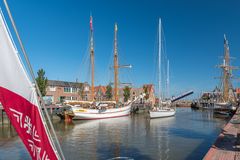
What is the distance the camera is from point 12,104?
2.87 metres

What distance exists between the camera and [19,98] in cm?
291

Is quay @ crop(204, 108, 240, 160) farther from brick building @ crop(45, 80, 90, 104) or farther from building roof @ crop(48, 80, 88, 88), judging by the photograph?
building roof @ crop(48, 80, 88, 88)

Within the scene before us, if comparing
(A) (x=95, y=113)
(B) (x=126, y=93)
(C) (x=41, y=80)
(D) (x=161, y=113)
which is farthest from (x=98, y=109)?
(B) (x=126, y=93)

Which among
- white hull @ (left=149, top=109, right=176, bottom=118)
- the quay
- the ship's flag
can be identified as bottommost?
white hull @ (left=149, top=109, right=176, bottom=118)

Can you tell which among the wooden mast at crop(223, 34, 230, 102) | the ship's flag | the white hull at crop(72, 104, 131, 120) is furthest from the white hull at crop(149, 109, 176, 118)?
the ship's flag

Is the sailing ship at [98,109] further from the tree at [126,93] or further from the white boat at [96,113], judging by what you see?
the tree at [126,93]

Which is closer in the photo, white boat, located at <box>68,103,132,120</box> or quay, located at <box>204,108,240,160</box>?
quay, located at <box>204,108,240,160</box>

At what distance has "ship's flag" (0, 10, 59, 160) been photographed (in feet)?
9.32

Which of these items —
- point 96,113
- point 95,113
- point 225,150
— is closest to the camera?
point 225,150

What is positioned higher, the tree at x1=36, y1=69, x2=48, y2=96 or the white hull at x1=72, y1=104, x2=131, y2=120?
the tree at x1=36, y1=69, x2=48, y2=96

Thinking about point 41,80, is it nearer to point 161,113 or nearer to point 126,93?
point 161,113

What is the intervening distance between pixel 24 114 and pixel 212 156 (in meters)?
10.8

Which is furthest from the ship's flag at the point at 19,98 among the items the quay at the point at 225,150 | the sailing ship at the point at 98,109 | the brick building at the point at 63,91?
the brick building at the point at 63,91

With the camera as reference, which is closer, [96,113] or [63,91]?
[96,113]
